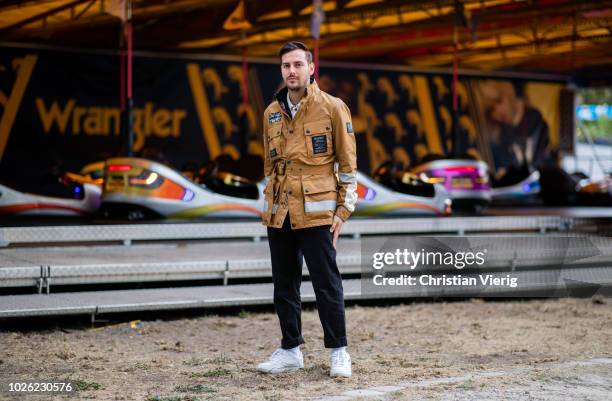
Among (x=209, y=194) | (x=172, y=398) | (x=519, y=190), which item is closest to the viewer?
(x=172, y=398)

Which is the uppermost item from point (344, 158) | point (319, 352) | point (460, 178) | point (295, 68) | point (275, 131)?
point (295, 68)

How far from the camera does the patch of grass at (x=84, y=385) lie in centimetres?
377

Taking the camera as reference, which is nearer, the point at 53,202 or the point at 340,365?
the point at 340,365

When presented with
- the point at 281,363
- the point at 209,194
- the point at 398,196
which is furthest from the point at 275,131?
the point at 398,196

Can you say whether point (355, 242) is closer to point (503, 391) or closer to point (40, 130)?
point (503, 391)

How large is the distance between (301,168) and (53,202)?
6345 mm

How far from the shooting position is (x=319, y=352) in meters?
4.74

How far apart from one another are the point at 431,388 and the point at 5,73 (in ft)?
41.6

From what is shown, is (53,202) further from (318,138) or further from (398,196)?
→ (318,138)

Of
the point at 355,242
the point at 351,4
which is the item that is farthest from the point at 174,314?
the point at 351,4

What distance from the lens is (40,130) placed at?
15219mm

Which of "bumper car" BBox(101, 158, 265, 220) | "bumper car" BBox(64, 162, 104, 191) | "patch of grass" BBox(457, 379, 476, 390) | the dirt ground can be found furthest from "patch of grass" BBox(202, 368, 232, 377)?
"bumper car" BBox(64, 162, 104, 191)

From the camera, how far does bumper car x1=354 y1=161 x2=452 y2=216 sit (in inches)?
402

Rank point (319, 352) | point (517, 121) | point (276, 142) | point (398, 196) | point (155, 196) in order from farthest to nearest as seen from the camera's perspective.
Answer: point (517, 121), point (398, 196), point (155, 196), point (319, 352), point (276, 142)
